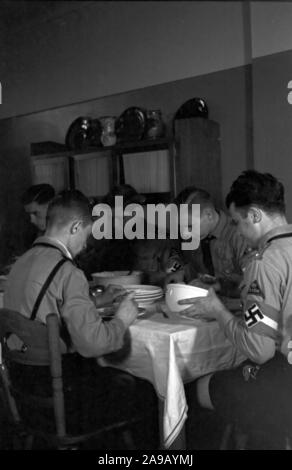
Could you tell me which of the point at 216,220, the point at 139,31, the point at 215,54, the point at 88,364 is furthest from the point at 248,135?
the point at 88,364

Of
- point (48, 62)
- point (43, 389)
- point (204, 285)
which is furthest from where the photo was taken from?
point (48, 62)

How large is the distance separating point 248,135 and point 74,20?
30.4 inches

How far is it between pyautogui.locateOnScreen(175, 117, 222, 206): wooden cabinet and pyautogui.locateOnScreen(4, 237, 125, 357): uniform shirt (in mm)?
1057

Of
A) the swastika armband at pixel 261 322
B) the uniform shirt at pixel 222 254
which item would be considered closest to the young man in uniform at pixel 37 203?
the uniform shirt at pixel 222 254

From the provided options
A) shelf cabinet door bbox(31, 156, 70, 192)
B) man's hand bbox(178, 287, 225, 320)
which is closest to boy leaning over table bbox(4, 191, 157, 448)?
man's hand bbox(178, 287, 225, 320)

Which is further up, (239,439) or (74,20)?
(74,20)

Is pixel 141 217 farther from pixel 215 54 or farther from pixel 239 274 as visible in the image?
pixel 215 54

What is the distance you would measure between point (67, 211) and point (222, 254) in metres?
0.66

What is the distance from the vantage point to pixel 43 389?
3.20ft

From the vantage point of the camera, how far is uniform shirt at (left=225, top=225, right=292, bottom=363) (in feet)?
2.85

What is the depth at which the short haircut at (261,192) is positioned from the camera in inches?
37.6

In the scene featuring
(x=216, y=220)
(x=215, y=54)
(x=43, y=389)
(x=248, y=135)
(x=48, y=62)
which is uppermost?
(x=215, y=54)

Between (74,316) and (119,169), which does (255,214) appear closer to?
(74,316)

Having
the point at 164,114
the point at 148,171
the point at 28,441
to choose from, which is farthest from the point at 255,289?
the point at 164,114
